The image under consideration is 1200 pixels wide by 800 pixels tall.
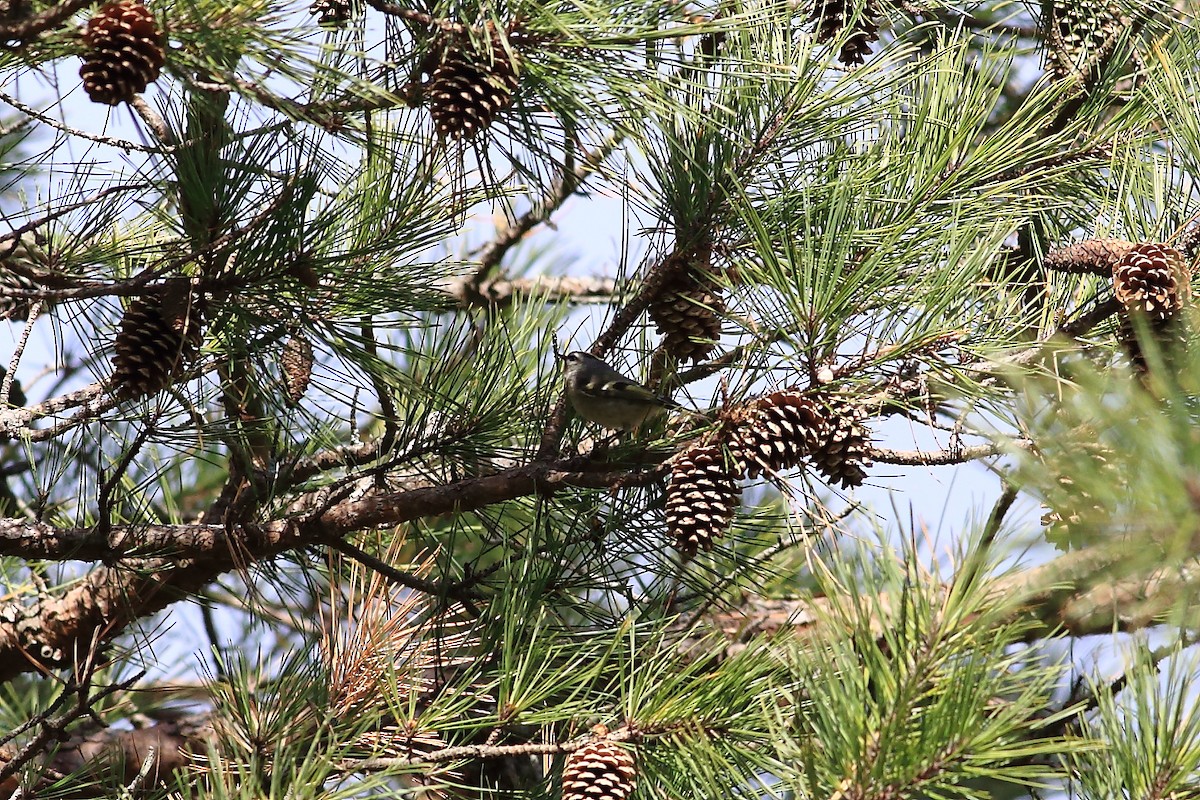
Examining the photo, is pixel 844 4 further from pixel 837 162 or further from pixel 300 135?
pixel 300 135

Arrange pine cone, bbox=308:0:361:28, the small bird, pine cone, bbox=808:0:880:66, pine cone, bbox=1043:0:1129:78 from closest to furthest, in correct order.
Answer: pine cone, bbox=308:0:361:28, the small bird, pine cone, bbox=808:0:880:66, pine cone, bbox=1043:0:1129:78

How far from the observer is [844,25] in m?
1.86

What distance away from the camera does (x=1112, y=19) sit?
206 cm

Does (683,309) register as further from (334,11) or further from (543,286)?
(543,286)

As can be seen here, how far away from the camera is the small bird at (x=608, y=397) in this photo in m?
1.78

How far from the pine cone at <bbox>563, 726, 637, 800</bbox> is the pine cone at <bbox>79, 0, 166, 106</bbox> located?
0.99 metres

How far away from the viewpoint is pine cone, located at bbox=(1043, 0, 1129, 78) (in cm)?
201

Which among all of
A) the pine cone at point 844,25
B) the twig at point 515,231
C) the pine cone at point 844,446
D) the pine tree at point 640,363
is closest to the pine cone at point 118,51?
the pine tree at point 640,363

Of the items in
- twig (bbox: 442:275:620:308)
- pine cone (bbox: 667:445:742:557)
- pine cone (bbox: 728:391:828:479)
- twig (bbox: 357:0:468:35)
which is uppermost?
twig (bbox: 442:275:620:308)

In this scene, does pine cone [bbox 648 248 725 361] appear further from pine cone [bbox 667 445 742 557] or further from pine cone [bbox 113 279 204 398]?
pine cone [bbox 113 279 204 398]

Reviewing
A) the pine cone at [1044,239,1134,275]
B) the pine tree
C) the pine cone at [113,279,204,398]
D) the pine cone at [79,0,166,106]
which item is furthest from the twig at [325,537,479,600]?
the pine cone at [1044,239,1134,275]

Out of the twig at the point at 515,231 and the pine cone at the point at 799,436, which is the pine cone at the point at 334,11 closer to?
the twig at the point at 515,231

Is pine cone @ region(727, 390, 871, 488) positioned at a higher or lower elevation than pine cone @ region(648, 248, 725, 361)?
lower

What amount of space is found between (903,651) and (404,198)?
114cm
